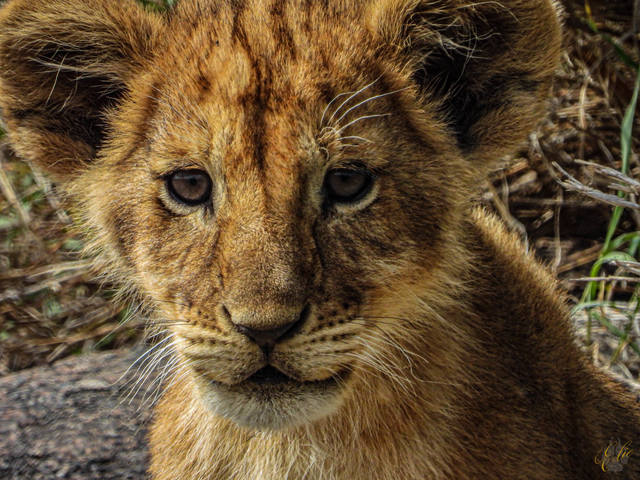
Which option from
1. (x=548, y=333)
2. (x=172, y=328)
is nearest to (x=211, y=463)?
(x=172, y=328)

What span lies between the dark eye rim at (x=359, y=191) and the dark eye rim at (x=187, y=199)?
1.27 ft

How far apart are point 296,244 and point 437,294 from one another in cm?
74

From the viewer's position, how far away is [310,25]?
9.48ft

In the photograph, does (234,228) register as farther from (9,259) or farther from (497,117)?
(9,259)

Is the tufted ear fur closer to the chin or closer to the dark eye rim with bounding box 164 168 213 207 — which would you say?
the dark eye rim with bounding box 164 168 213 207

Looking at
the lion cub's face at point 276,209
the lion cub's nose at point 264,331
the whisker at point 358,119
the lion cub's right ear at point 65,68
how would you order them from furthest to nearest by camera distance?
the lion cub's right ear at point 65,68 < the whisker at point 358,119 < the lion cub's face at point 276,209 < the lion cub's nose at point 264,331

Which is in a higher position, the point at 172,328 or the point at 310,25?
the point at 310,25

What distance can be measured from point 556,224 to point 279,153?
3376 mm

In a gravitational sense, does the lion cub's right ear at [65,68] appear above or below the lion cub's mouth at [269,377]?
above

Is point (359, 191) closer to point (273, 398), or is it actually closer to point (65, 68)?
point (273, 398)

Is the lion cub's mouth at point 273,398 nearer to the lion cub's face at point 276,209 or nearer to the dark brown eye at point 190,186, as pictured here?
the lion cub's face at point 276,209

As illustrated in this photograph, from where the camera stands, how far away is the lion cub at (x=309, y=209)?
2535 millimetres

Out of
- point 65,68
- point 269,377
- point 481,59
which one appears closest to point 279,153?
point 269,377

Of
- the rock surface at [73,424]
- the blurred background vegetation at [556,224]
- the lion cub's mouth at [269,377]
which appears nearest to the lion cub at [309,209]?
the lion cub's mouth at [269,377]
